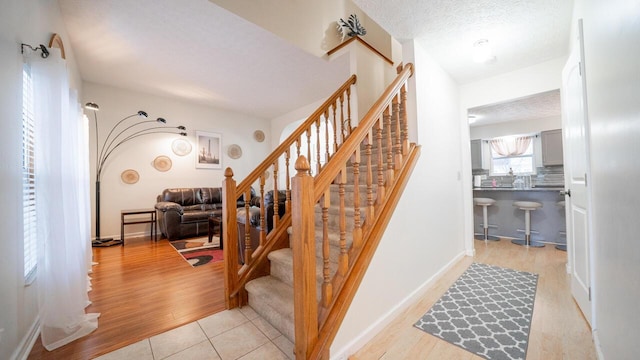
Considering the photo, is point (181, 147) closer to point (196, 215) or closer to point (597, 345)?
point (196, 215)

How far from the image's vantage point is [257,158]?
6.57 meters

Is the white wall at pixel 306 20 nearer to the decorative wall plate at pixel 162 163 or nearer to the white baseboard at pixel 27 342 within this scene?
the white baseboard at pixel 27 342

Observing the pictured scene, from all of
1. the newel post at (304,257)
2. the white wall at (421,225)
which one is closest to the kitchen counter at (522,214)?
the white wall at (421,225)

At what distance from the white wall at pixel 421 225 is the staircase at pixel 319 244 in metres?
0.12

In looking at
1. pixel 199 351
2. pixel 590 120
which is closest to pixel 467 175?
pixel 590 120

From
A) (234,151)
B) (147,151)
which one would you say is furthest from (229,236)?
(234,151)

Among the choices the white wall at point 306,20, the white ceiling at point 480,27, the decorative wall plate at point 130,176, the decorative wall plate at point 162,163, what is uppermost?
the white wall at point 306,20

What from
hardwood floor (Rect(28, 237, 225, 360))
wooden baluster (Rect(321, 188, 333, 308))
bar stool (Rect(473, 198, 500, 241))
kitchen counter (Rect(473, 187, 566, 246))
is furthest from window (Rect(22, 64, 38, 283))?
kitchen counter (Rect(473, 187, 566, 246))

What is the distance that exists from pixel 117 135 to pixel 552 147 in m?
8.52

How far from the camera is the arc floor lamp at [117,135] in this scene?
4.13m

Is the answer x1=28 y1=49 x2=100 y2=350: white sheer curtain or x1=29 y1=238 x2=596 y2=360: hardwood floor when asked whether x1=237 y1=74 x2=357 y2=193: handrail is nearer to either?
x1=29 y1=238 x2=596 y2=360: hardwood floor

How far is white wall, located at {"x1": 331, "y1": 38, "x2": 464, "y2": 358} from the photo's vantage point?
1.53 m

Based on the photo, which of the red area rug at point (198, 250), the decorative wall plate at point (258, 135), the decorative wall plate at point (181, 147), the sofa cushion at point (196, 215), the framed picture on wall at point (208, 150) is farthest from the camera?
the decorative wall plate at point (258, 135)

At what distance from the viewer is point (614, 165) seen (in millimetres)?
1016
